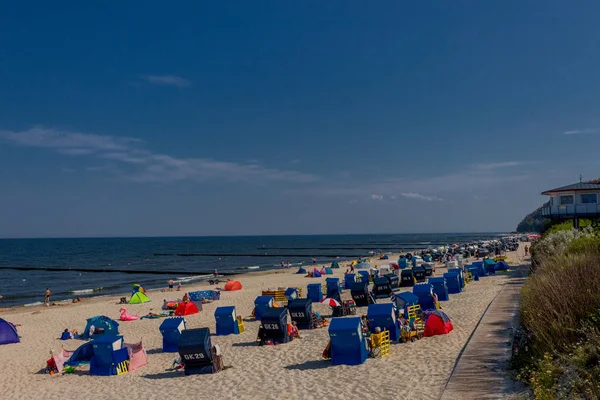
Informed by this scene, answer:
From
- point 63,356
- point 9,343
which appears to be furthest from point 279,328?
point 9,343

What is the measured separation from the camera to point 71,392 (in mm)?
12203

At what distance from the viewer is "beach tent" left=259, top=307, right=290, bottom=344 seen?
15.7 meters

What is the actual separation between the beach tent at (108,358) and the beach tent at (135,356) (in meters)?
0.15

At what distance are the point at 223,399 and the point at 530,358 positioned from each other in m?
6.12

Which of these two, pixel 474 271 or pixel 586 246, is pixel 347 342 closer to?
pixel 586 246

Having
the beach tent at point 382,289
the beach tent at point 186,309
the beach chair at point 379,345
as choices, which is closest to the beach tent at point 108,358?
the beach chair at point 379,345

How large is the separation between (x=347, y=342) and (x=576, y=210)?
24.4 metres

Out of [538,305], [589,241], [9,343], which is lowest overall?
[9,343]

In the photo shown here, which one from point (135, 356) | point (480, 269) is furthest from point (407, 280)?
point (135, 356)

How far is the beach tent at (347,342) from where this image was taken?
40.8 ft

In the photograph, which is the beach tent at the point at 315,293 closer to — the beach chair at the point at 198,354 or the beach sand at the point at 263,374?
the beach sand at the point at 263,374

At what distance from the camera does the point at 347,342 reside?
1257 cm

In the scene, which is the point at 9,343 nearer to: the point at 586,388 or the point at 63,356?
the point at 63,356

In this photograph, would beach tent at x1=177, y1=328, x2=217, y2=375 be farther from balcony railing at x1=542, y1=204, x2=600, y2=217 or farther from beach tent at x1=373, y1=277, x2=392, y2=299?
balcony railing at x1=542, y1=204, x2=600, y2=217
